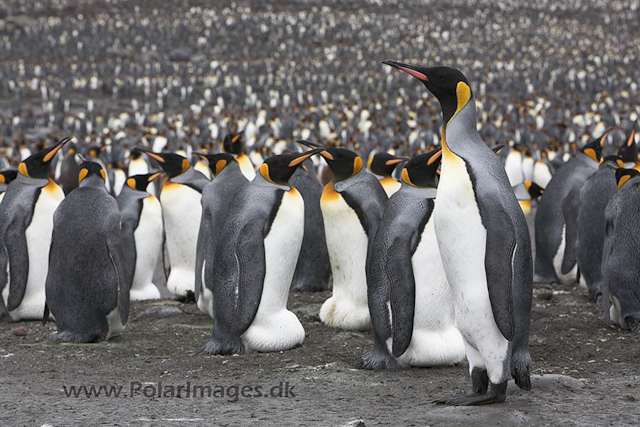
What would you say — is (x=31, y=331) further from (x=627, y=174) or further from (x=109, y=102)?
(x=109, y=102)

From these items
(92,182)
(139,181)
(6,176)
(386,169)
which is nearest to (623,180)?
(386,169)

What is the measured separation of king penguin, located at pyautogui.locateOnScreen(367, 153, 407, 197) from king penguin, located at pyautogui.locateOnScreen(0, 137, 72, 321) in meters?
2.39

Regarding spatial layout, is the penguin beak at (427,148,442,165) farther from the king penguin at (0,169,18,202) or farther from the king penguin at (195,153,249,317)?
the king penguin at (0,169,18,202)

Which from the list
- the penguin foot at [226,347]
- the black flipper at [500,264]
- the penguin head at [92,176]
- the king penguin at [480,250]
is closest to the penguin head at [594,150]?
the penguin foot at [226,347]

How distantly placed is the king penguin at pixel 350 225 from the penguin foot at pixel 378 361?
103 centimetres

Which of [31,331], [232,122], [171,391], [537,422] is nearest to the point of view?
[537,422]

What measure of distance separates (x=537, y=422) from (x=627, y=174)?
2821 mm

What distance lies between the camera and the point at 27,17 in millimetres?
52438

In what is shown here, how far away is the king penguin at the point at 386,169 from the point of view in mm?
6957

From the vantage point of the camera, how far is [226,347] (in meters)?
5.46

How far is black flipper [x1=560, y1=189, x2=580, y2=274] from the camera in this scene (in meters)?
8.02

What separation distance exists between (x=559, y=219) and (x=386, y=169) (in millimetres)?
2259

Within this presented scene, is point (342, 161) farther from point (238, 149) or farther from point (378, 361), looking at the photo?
point (238, 149)

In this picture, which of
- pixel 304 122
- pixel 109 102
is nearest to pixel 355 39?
pixel 109 102
